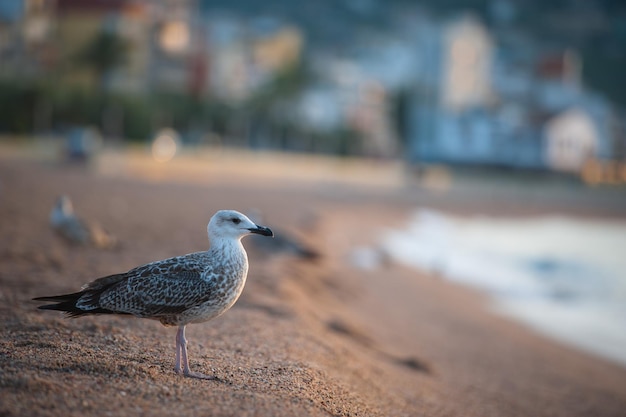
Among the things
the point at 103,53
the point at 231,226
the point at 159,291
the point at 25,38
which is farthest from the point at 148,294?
the point at 103,53

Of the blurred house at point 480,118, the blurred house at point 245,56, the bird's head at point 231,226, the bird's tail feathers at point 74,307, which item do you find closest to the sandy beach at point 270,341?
the bird's tail feathers at point 74,307

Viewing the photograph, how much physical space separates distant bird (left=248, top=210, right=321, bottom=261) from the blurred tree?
33.3 meters

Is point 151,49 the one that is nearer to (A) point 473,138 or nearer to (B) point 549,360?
(A) point 473,138

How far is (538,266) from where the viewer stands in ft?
67.0

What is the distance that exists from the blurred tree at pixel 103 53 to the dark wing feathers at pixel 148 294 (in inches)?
1579

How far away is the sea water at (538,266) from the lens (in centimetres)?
1289

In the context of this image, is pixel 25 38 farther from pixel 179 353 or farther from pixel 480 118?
pixel 179 353

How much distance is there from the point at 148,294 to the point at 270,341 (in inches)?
69.9

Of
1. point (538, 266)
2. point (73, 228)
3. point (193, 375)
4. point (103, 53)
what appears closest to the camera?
point (193, 375)

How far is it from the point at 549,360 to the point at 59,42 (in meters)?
41.2

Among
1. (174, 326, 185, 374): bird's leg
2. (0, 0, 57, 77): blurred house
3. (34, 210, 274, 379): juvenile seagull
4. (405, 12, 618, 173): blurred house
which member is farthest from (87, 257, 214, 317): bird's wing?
(405, 12, 618, 173): blurred house

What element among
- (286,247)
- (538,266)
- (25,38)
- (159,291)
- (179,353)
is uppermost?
(25,38)

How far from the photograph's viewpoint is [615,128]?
221 ft

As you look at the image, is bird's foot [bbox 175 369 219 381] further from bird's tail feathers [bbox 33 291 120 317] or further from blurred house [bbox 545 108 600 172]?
blurred house [bbox 545 108 600 172]
